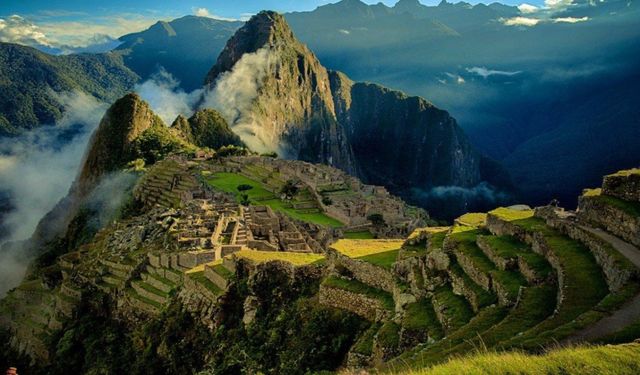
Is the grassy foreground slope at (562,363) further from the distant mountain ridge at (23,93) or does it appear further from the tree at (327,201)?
the distant mountain ridge at (23,93)

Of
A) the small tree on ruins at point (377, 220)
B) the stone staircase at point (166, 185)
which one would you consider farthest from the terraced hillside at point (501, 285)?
the stone staircase at point (166, 185)

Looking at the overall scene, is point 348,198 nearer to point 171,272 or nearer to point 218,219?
point 218,219

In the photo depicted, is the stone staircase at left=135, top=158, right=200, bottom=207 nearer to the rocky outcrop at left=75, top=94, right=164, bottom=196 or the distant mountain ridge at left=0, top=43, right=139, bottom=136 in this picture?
the rocky outcrop at left=75, top=94, right=164, bottom=196

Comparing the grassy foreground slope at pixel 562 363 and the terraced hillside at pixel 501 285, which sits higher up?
the grassy foreground slope at pixel 562 363

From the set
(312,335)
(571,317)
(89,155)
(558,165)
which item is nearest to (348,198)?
(312,335)

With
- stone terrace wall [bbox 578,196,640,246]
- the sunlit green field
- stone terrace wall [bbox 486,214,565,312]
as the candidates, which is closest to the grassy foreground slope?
stone terrace wall [bbox 486,214,565,312]

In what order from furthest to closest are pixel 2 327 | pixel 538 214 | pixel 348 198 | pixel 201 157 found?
pixel 201 157 < pixel 348 198 < pixel 2 327 < pixel 538 214
